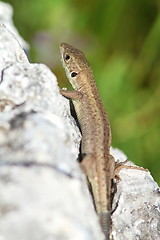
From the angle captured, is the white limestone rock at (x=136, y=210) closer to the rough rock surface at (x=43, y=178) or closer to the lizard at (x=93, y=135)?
the rough rock surface at (x=43, y=178)

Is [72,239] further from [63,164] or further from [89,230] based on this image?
[63,164]

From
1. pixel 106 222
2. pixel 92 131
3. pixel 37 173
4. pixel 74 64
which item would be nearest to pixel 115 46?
pixel 74 64

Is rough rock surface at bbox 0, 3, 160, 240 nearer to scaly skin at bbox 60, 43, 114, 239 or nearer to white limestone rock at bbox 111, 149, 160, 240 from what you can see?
white limestone rock at bbox 111, 149, 160, 240

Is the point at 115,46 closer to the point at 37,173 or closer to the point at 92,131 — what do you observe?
the point at 92,131

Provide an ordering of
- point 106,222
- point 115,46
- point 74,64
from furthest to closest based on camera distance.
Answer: point 115,46, point 74,64, point 106,222

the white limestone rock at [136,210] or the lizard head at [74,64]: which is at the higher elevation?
the lizard head at [74,64]

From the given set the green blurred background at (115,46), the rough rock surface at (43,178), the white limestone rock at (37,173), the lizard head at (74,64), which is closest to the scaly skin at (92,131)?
the lizard head at (74,64)
